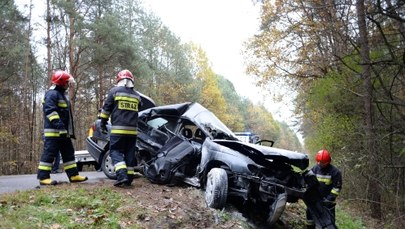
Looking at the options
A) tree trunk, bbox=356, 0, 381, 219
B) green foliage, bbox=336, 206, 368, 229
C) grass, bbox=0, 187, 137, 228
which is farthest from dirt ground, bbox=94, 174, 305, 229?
tree trunk, bbox=356, 0, 381, 219

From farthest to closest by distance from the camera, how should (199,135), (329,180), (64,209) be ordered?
(199,135) < (329,180) < (64,209)

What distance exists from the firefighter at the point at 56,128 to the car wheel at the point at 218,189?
95.5 inches

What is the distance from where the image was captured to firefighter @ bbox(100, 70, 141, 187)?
6.23 meters

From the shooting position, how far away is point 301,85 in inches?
811

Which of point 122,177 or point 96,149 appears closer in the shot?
point 122,177

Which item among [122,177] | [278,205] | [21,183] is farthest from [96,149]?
[278,205]

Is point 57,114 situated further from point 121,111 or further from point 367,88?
point 367,88

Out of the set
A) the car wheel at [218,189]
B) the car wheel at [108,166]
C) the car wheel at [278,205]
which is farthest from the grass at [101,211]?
the car wheel at [108,166]

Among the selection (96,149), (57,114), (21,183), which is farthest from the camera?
(96,149)

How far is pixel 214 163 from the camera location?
6273 mm

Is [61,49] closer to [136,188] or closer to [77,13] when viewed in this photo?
[77,13]

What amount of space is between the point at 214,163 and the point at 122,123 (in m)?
1.65

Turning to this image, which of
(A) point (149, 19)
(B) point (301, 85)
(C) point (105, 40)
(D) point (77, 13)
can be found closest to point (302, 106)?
(B) point (301, 85)

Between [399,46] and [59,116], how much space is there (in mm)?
5807
